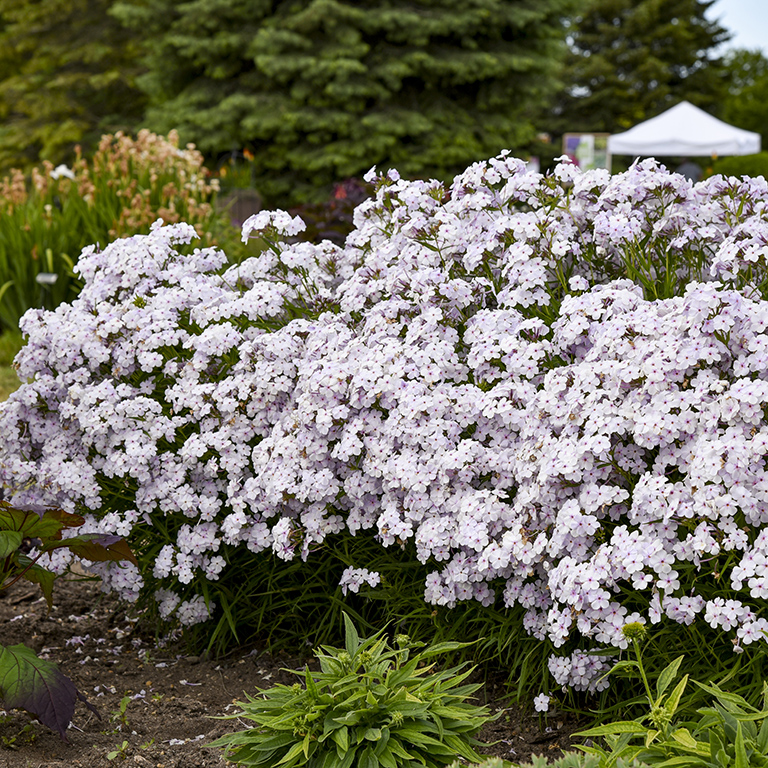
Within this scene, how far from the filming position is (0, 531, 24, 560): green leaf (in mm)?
2469

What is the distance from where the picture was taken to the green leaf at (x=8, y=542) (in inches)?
97.2

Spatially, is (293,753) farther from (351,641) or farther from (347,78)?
(347,78)

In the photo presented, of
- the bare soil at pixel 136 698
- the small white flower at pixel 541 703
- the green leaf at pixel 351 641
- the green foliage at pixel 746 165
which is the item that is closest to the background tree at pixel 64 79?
the green foliage at pixel 746 165

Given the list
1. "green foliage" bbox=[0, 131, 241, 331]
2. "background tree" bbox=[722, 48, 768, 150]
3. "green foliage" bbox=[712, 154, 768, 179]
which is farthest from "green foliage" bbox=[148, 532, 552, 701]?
"background tree" bbox=[722, 48, 768, 150]

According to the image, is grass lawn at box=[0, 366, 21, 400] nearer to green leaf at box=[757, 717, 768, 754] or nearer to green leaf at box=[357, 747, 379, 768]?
green leaf at box=[357, 747, 379, 768]

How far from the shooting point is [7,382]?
7.28m

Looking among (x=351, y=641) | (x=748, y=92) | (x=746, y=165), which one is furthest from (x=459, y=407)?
(x=748, y=92)

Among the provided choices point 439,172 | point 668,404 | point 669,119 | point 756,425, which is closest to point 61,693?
point 668,404

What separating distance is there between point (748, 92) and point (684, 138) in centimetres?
2580

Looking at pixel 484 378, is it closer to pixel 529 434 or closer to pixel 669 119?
pixel 529 434

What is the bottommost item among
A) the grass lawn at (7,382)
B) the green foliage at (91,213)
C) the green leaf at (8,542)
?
the grass lawn at (7,382)

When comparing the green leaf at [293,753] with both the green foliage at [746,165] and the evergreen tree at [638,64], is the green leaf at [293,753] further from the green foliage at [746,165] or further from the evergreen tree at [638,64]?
the evergreen tree at [638,64]

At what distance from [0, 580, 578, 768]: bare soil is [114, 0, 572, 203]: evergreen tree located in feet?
41.3

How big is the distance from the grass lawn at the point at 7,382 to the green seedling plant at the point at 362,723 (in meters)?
5.21
